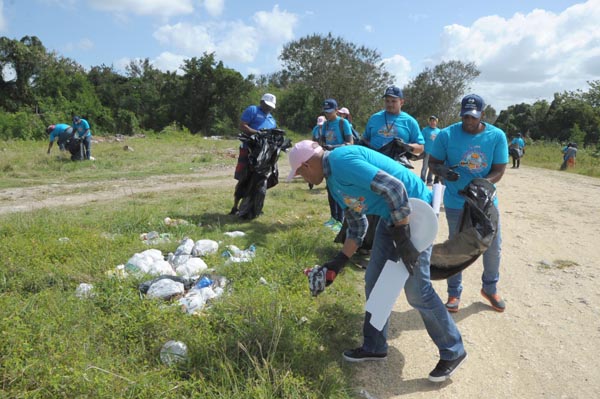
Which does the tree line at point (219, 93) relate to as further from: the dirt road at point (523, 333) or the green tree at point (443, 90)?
the dirt road at point (523, 333)

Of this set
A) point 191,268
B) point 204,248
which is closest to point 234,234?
point 204,248

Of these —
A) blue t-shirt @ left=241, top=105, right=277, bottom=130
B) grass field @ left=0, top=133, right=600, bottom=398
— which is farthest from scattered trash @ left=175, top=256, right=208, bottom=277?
blue t-shirt @ left=241, top=105, right=277, bottom=130

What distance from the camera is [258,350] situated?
277 centimetres

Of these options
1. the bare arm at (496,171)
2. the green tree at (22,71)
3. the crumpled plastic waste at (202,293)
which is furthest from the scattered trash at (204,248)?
the green tree at (22,71)

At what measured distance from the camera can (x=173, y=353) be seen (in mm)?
2713

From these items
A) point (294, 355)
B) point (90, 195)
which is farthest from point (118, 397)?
point (90, 195)

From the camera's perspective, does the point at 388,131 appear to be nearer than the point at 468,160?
No

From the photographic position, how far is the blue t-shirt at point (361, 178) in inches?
98.3

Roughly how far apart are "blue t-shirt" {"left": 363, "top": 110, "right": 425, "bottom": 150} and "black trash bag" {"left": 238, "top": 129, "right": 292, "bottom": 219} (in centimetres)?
181

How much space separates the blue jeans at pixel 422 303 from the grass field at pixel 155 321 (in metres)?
0.33

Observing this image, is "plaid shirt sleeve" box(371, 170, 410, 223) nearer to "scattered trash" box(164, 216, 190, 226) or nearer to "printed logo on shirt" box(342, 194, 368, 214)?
"printed logo on shirt" box(342, 194, 368, 214)

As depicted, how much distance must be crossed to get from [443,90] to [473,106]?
37526 mm

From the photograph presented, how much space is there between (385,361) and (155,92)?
36505mm

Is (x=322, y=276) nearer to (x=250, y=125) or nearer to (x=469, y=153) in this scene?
(x=469, y=153)
